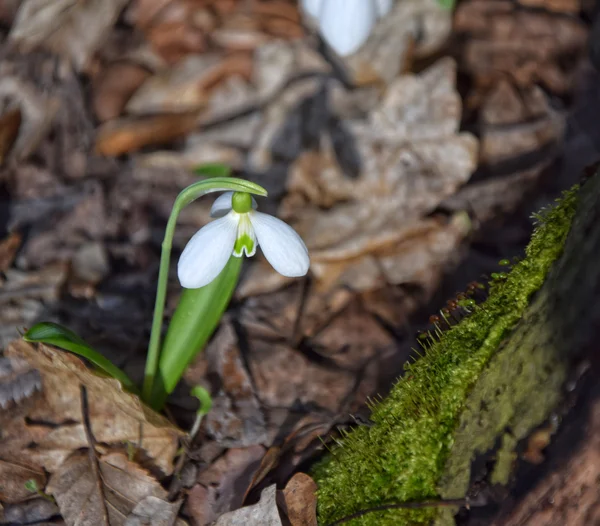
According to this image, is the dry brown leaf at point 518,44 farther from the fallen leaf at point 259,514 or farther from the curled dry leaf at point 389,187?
the fallen leaf at point 259,514

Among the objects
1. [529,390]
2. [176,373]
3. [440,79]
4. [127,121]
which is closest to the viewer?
[529,390]

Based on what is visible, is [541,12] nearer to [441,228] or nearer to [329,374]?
[441,228]

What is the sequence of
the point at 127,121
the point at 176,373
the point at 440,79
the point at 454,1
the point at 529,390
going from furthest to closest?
the point at 454,1 < the point at 127,121 < the point at 440,79 < the point at 176,373 < the point at 529,390

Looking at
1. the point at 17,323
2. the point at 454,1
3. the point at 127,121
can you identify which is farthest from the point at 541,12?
the point at 17,323

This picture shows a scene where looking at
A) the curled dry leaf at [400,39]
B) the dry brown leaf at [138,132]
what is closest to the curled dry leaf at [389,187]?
the curled dry leaf at [400,39]

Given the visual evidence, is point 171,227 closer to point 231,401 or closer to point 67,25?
point 231,401

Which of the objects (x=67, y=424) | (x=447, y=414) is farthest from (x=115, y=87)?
(x=447, y=414)
